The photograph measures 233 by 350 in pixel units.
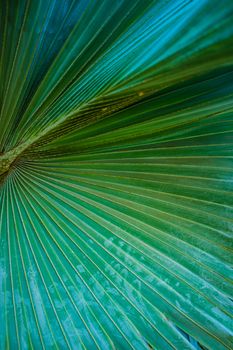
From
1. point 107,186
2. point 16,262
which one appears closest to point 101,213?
point 107,186

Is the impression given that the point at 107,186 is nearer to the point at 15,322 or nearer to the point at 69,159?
the point at 69,159

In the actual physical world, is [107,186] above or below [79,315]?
above

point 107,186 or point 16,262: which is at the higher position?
point 107,186

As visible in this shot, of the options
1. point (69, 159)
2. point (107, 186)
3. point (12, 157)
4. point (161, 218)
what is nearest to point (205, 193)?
point (161, 218)

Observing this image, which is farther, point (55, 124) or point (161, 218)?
point (161, 218)

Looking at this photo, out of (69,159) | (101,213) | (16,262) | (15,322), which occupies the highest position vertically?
(69,159)

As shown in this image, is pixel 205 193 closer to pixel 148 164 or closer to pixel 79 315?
pixel 148 164
